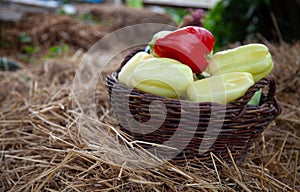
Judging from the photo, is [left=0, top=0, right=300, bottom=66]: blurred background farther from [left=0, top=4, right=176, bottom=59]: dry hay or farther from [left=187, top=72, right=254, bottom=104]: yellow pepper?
[left=187, top=72, right=254, bottom=104]: yellow pepper

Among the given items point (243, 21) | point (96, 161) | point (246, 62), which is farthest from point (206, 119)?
point (243, 21)

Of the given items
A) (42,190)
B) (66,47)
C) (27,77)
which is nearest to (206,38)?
(42,190)

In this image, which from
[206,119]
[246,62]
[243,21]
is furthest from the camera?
[243,21]

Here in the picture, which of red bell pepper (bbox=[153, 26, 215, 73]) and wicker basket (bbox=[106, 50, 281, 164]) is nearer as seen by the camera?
wicker basket (bbox=[106, 50, 281, 164])

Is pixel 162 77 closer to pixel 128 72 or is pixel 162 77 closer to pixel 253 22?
pixel 128 72

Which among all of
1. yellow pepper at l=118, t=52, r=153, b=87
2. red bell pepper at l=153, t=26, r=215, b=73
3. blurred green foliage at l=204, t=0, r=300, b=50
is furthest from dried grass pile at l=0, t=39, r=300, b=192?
blurred green foliage at l=204, t=0, r=300, b=50

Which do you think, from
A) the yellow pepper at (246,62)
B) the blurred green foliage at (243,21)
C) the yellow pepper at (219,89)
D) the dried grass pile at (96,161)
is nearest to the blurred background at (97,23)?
the blurred green foliage at (243,21)

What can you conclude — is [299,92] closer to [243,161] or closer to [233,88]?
[243,161]
